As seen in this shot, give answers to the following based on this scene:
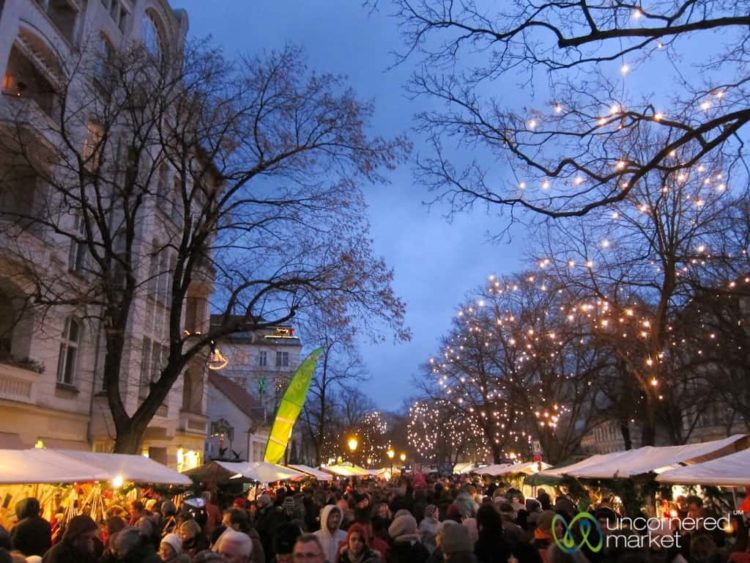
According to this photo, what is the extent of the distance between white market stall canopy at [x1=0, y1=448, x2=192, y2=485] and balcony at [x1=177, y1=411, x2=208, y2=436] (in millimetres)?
16629

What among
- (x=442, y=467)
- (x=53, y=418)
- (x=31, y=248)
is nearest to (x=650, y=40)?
(x=31, y=248)

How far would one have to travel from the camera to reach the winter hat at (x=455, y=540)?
17.8 feet

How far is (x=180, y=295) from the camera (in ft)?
52.3

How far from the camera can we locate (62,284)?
15.1 metres

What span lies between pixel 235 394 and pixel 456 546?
55.1m

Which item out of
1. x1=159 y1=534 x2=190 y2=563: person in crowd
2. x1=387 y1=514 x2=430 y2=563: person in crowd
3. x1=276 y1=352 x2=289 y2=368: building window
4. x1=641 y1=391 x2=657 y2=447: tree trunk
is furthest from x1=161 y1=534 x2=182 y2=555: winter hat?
x1=276 y1=352 x2=289 y2=368: building window

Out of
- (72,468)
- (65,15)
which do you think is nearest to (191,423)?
(65,15)

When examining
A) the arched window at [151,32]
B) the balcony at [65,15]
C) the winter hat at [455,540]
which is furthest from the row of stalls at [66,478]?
the arched window at [151,32]

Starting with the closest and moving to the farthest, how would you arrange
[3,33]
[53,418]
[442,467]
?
[3,33], [53,418], [442,467]

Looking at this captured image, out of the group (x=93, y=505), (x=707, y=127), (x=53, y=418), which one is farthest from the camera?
(x=53, y=418)

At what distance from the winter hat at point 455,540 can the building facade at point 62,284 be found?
11.5 m

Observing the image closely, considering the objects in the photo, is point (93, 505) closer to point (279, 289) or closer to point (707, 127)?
point (279, 289)

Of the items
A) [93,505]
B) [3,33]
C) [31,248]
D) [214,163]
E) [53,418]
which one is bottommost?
[93,505]

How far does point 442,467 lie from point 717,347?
83.2 meters
